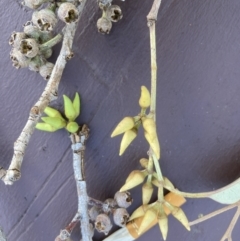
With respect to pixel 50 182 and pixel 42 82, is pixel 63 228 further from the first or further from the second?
pixel 42 82

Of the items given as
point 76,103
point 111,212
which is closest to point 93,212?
point 111,212

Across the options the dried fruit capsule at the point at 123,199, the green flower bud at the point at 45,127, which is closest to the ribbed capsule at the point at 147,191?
the dried fruit capsule at the point at 123,199

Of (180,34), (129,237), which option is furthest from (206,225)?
(180,34)

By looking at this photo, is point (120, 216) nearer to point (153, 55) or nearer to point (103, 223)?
point (103, 223)

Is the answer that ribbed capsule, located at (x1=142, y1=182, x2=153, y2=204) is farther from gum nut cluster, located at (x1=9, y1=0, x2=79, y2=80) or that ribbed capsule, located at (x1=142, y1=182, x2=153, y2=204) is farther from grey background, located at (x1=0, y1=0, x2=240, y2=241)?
gum nut cluster, located at (x1=9, y1=0, x2=79, y2=80)

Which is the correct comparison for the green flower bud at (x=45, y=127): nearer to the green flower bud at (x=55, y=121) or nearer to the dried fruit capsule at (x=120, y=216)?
the green flower bud at (x=55, y=121)
